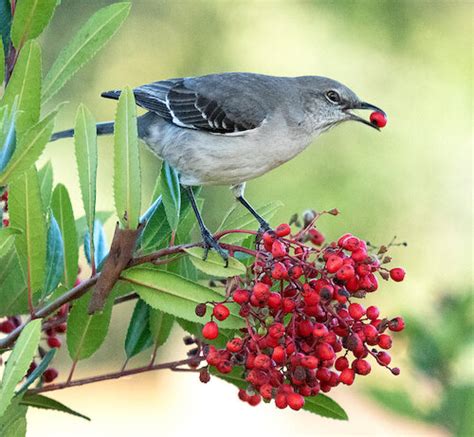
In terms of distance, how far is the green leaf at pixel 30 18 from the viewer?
241 centimetres

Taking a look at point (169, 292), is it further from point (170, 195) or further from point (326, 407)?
point (326, 407)

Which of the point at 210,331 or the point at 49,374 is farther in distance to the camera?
the point at 49,374

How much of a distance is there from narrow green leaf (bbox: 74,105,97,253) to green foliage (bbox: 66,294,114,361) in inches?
10.5

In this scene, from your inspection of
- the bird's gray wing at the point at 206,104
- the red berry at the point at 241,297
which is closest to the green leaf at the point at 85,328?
the red berry at the point at 241,297

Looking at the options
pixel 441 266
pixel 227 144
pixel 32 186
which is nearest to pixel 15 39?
pixel 32 186

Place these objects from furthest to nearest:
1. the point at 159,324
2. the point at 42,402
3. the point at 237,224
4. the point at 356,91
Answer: the point at 356,91, the point at 159,324, the point at 237,224, the point at 42,402

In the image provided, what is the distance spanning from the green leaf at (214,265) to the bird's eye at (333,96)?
2.14 m

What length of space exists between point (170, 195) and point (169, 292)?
0.32 metres

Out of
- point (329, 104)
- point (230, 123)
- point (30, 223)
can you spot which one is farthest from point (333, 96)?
point (30, 223)

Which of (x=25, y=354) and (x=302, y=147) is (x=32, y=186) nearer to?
(x=25, y=354)

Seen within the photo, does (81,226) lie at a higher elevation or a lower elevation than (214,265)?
lower

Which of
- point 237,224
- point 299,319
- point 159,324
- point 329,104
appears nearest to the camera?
point 299,319

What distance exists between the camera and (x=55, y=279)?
2.47m

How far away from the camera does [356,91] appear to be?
29.0ft
